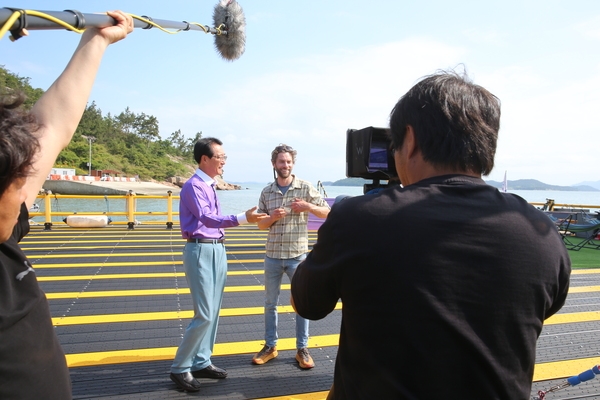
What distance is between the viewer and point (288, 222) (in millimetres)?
4445

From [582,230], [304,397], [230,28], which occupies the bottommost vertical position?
[304,397]

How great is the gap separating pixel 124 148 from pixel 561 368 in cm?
8526

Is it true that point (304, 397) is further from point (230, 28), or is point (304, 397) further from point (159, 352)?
point (230, 28)

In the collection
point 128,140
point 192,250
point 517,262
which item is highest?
point 128,140

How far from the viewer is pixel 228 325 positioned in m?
5.24

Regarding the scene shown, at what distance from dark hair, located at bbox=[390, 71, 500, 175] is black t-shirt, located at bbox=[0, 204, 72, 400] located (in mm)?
1240

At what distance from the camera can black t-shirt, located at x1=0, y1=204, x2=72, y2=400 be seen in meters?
1.22

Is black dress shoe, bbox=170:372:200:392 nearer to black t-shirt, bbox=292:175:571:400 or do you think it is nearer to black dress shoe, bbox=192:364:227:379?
black dress shoe, bbox=192:364:227:379

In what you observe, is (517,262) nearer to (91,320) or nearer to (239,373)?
(239,373)

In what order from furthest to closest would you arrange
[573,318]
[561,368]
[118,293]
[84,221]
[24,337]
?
[84,221] < [118,293] < [573,318] < [561,368] < [24,337]

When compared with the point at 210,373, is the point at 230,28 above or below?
above

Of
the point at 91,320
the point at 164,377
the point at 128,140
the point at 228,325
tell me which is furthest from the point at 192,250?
the point at 128,140

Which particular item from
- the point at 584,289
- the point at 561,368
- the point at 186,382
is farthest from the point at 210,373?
the point at 584,289

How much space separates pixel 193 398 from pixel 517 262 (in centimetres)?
306
